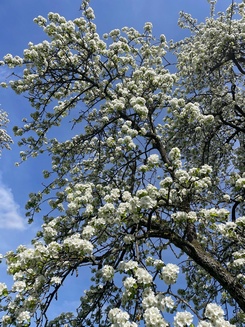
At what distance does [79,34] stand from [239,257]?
8.17 m

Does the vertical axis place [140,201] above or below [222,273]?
above

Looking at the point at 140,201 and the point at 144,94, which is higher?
the point at 144,94

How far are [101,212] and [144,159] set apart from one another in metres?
3.86

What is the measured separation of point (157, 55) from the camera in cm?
1348

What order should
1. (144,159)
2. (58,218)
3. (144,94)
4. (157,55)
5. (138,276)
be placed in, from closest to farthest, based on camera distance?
(138,276), (58,218), (144,159), (144,94), (157,55)

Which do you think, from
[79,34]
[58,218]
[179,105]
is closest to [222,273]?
[58,218]

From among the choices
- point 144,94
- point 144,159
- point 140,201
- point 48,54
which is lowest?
point 140,201

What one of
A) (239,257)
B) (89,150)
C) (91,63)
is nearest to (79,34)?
(91,63)

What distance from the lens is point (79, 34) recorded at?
11617 mm

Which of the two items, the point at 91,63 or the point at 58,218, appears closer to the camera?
the point at 58,218

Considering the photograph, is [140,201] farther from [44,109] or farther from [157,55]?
[157,55]

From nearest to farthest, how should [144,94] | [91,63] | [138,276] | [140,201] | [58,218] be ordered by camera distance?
[138,276], [140,201], [58,218], [144,94], [91,63]

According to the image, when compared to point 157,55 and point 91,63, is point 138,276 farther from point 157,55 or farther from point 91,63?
point 157,55

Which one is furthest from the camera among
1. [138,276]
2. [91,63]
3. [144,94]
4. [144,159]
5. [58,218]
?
[91,63]
